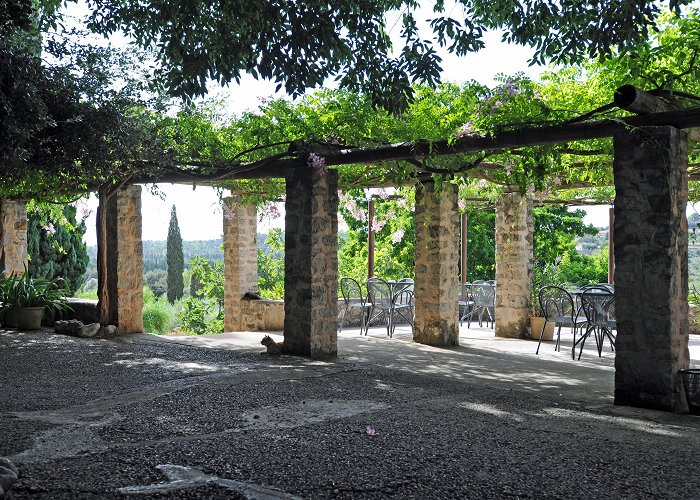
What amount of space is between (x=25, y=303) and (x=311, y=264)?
450 centimetres

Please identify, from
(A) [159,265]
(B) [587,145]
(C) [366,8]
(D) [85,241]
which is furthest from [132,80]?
(A) [159,265]

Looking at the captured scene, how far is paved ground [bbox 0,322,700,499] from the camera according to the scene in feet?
10.2

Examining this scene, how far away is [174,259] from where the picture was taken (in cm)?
2202

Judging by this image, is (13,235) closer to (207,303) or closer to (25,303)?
(25,303)

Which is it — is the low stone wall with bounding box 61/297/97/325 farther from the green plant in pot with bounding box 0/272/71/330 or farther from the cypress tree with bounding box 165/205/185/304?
the cypress tree with bounding box 165/205/185/304

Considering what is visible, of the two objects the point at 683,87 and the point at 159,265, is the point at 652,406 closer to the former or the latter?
the point at 683,87

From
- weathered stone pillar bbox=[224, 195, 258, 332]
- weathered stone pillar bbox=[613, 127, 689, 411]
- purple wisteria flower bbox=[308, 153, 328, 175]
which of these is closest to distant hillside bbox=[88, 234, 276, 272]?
weathered stone pillar bbox=[224, 195, 258, 332]

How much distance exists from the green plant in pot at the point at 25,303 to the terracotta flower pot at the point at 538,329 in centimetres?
657

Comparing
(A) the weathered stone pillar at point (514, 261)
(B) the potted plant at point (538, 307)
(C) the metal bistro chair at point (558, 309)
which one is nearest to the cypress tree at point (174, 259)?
(B) the potted plant at point (538, 307)

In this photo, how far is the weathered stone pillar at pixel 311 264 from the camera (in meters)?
7.24

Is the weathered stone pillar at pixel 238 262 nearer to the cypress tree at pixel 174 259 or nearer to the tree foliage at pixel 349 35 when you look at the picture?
the tree foliage at pixel 349 35

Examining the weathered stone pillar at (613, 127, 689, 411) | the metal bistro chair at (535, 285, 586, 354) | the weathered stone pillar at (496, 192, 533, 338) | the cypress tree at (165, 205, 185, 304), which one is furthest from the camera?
the cypress tree at (165, 205, 185, 304)

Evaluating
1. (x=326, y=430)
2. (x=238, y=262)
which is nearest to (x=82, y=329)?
(x=238, y=262)

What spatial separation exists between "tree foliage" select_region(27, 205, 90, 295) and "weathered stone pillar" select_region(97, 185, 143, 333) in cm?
450
